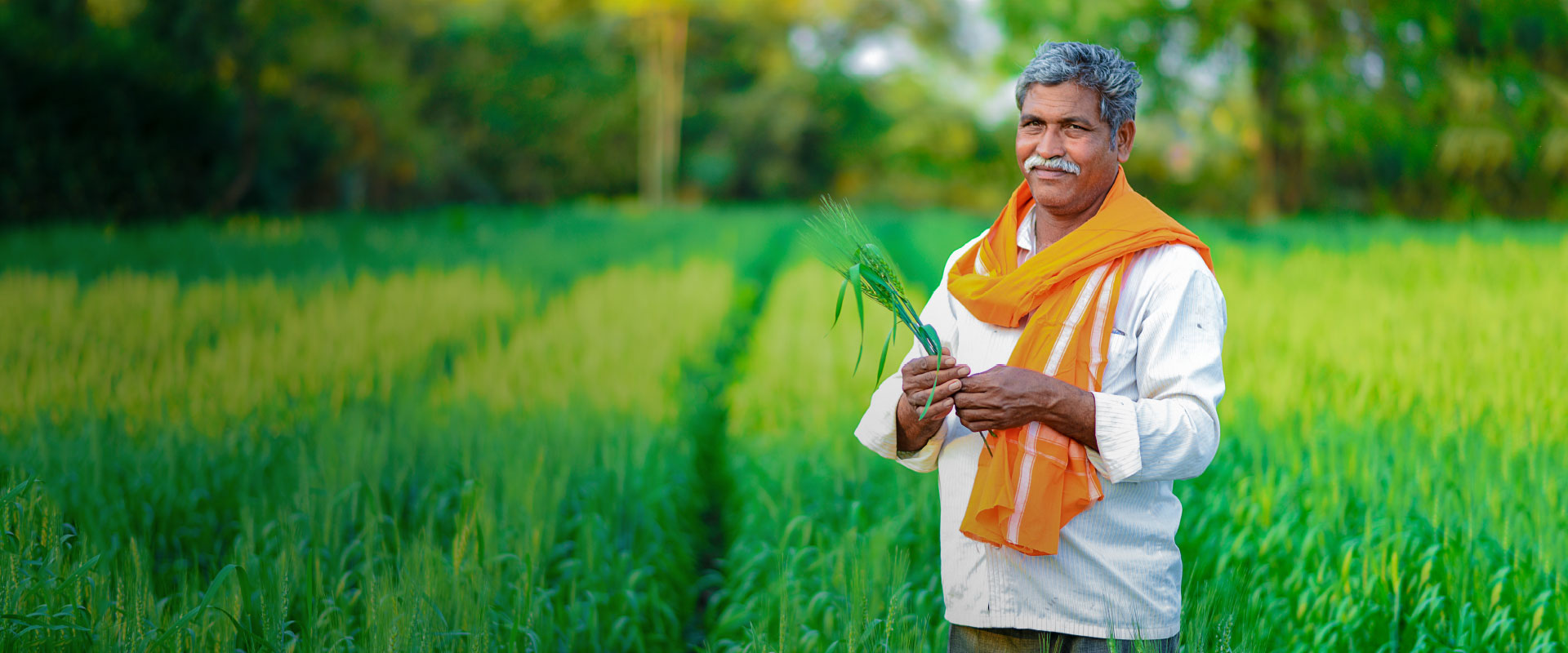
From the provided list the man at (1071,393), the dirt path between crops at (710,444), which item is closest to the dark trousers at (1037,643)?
the man at (1071,393)

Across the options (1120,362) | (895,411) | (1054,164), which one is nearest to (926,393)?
(895,411)

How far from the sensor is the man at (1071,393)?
1533 mm

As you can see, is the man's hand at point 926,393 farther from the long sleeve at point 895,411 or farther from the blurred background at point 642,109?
the blurred background at point 642,109

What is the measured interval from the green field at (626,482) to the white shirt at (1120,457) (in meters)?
0.31

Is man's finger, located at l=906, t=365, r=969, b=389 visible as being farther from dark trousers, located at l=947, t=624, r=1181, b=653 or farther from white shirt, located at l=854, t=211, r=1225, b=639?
dark trousers, located at l=947, t=624, r=1181, b=653

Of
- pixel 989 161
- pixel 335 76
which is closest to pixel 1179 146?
pixel 989 161

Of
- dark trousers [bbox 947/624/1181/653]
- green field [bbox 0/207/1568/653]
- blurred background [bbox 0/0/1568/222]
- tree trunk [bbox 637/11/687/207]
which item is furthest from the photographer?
tree trunk [bbox 637/11/687/207]

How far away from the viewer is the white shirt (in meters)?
1.52

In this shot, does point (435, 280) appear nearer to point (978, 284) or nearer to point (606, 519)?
point (606, 519)

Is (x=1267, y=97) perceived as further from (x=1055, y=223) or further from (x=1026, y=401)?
(x=1026, y=401)

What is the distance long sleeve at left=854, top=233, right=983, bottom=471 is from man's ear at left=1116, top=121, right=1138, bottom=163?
34 cm

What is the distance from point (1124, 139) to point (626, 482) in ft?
7.84

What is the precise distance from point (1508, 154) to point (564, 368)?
804 inches

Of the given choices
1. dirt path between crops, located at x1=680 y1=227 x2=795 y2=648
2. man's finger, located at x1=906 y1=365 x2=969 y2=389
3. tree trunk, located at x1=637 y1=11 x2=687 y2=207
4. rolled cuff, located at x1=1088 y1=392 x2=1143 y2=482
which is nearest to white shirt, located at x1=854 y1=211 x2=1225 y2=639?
rolled cuff, located at x1=1088 y1=392 x2=1143 y2=482
